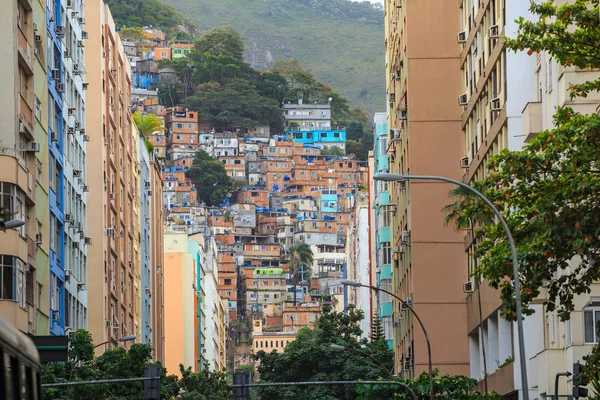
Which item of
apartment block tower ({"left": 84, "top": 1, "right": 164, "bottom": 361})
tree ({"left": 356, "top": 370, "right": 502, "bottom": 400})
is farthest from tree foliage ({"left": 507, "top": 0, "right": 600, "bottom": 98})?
apartment block tower ({"left": 84, "top": 1, "right": 164, "bottom": 361})

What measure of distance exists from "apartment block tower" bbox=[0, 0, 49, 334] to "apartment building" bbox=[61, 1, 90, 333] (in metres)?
6.60

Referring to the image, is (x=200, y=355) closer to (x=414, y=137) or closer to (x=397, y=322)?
(x=397, y=322)

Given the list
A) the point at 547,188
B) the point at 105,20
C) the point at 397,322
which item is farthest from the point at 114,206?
the point at 547,188

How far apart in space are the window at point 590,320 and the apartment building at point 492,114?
3.55 metres

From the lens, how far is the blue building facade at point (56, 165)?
2327 inches

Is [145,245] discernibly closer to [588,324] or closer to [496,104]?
[496,104]

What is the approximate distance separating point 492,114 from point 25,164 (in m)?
16.6

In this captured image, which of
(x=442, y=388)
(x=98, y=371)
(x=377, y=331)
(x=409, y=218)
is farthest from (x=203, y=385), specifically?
(x=442, y=388)


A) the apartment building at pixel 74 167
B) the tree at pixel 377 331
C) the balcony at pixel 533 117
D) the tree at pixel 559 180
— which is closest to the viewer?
the tree at pixel 559 180

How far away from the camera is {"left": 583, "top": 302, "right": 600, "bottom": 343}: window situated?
128 feet

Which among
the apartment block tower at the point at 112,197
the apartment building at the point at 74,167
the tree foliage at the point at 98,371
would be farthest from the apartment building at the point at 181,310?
the tree foliage at the point at 98,371

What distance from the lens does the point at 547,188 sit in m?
27.8

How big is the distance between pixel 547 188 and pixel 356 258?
4356 inches

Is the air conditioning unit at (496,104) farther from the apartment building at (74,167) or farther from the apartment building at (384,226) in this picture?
the apartment building at (384,226)
